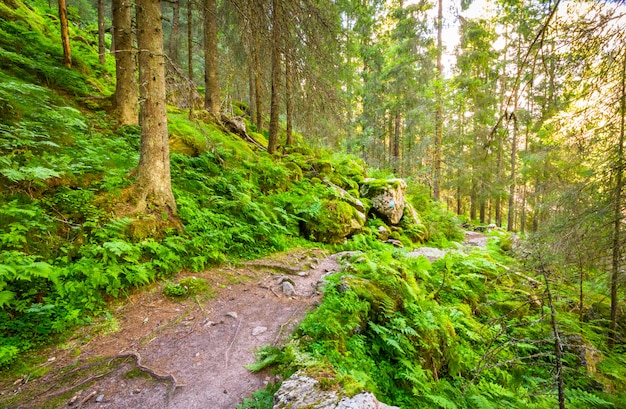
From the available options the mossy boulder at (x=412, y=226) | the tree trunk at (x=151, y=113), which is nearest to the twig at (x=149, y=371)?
the tree trunk at (x=151, y=113)

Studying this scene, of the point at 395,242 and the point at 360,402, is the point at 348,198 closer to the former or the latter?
the point at 395,242

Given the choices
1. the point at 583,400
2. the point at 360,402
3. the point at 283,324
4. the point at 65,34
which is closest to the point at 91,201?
the point at 283,324

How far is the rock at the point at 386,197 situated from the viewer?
10.3 m

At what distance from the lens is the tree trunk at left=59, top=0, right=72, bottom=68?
7127mm

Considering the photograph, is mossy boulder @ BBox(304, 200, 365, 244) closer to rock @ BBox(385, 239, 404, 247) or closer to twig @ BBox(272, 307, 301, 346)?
rock @ BBox(385, 239, 404, 247)

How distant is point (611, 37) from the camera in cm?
354

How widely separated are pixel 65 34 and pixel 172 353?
9203 mm

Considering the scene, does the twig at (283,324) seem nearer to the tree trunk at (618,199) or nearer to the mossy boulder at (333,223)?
the mossy boulder at (333,223)

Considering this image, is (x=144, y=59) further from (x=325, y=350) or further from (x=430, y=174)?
(x=430, y=174)

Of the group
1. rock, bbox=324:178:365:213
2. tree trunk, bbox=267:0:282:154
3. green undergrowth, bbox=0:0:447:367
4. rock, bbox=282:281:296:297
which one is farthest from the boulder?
rock, bbox=324:178:365:213

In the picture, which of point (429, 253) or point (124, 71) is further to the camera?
point (429, 253)

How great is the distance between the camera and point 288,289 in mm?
4781

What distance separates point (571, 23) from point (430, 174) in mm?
14602

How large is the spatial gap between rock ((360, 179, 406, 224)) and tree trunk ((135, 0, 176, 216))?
7399 mm
